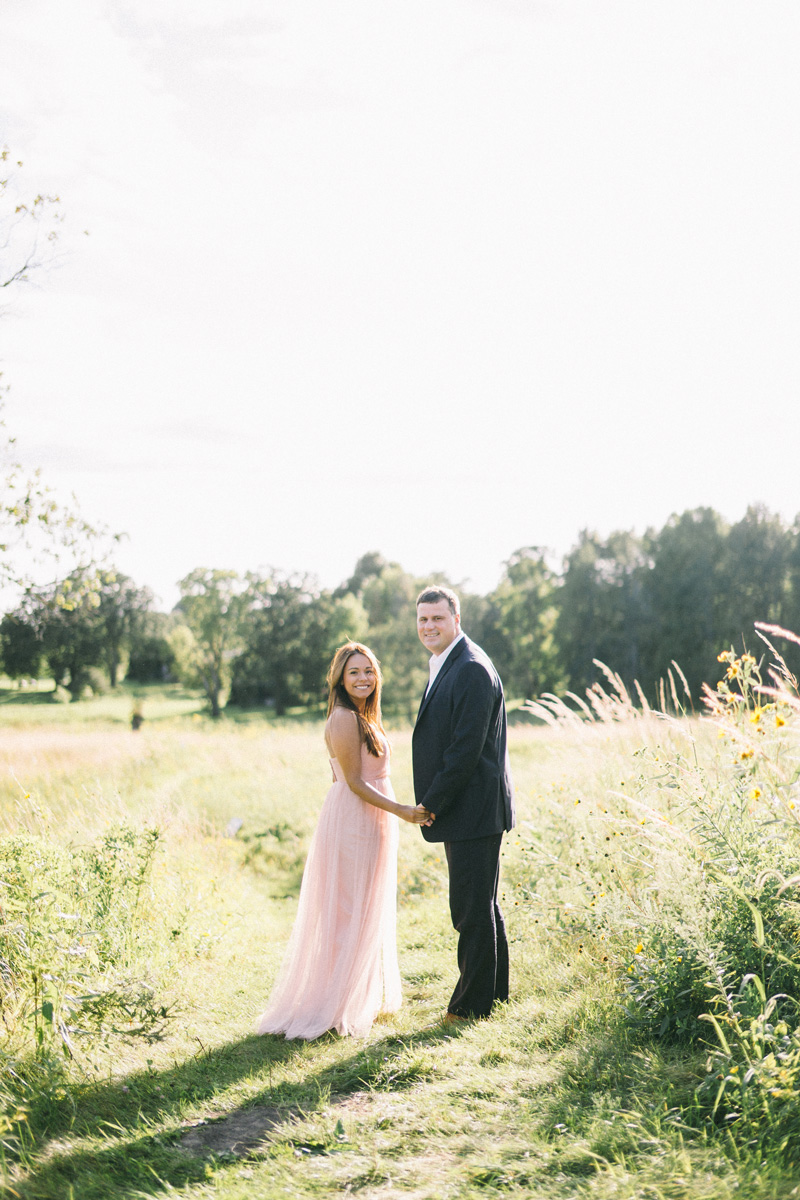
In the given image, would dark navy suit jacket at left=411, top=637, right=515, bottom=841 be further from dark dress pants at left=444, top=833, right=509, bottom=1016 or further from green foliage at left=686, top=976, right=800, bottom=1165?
green foliage at left=686, top=976, right=800, bottom=1165

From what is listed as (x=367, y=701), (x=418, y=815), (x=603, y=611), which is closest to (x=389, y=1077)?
(x=418, y=815)

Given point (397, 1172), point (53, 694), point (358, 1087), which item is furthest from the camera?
point (53, 694)

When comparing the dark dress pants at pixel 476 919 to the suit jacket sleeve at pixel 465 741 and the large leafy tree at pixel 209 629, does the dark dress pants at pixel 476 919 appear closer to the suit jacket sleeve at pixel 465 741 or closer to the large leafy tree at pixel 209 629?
the suit jacket sleeve at pixel 465 741

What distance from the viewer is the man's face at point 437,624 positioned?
451 cm

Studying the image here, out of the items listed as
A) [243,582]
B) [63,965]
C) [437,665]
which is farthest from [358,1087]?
[243,582]

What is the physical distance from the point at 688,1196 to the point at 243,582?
151 feet

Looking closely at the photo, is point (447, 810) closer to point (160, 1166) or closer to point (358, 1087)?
point (358, 1087)

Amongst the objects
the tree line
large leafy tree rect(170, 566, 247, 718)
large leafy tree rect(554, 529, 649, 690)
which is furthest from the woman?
large leafy tree rect(170, 566, 247, 718)

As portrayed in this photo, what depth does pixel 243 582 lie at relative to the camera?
4731 cm

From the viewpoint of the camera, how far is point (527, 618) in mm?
44812

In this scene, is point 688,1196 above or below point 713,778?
below

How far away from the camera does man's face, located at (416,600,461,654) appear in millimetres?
4512

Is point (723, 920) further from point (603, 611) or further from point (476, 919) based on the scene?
point (603, 611)

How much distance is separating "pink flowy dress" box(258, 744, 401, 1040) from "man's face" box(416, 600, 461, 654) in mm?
733
